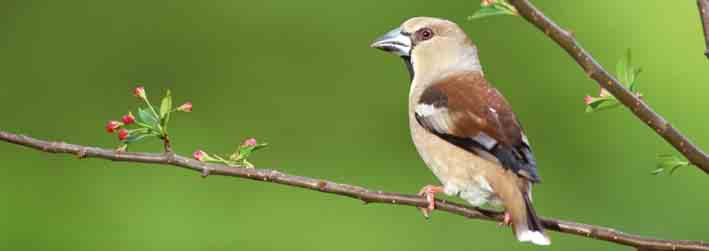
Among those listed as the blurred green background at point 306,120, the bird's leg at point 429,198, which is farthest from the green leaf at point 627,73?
the blurred green background at point 306,120

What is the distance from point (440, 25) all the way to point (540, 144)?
198cm

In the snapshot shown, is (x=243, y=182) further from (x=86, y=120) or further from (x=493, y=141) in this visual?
(x=493, y=141)

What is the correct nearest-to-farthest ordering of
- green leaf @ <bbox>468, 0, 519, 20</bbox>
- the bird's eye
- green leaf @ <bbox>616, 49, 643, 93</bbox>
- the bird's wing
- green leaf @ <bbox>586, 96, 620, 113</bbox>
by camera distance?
green leaf @ <bbox>468, 0, 519, 20</bbox> < green leaf @ <bbox>616, 49, 643, 93</bbox> < green leaf @ <bbox>586, 96, 620, 113</bbox> < the bird's wing < the bird's eye

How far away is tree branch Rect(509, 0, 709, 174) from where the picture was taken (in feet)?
7.66

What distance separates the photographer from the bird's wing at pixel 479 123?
11.8ft

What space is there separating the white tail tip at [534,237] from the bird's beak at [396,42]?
1.34 meters

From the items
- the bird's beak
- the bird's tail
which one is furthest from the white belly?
the bird's beak

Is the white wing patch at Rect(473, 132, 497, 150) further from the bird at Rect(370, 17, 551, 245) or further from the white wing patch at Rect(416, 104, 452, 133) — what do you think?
the white wing patch at Rect(416, 104, 452, 133)

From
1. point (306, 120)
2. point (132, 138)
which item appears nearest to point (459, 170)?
point (132, 138)

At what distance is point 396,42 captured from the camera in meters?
4.60

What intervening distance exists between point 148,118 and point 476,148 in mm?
1145

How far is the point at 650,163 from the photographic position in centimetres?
639

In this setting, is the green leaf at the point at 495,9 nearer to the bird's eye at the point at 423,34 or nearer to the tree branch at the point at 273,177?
the tree branch at the point at 273,177

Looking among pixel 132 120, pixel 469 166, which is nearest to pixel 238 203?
pixel 469 166
